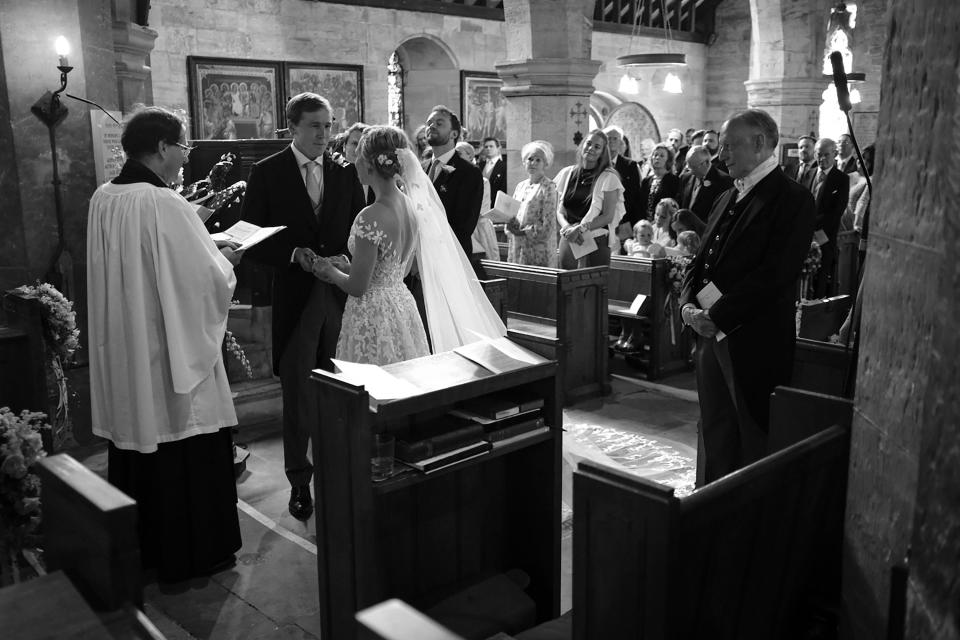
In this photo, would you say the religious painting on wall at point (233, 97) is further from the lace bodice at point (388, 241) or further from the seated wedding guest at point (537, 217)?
the lace bodice at point (388, 241)

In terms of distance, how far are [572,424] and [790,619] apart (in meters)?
3.19

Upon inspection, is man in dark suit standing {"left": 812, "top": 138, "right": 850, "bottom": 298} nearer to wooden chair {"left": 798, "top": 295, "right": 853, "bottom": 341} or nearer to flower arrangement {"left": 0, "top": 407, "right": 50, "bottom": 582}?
wooden chair {"left": 798, "top": 295, "right": 853, "bottom": 341}

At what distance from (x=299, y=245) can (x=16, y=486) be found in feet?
5.75

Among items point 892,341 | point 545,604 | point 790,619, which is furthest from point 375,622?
point 545,604

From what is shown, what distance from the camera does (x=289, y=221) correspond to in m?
3.94

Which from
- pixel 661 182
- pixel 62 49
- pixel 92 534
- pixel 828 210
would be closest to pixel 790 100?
pixel 828 210

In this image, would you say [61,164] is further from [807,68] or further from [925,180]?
[807,68]

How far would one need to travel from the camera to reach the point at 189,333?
3162 mm

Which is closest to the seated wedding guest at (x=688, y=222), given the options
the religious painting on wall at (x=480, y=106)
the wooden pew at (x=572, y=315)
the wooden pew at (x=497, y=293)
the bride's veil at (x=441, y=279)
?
the wooden pew at (x=572, y=315)

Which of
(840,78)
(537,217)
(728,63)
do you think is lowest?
(537,217)

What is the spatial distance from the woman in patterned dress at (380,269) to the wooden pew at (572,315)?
1.98 metres

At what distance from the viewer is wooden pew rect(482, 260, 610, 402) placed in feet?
19.0

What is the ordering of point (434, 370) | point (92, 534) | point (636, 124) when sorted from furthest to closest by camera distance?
point (636, 124)
point (434, 370)
point (92, 534)

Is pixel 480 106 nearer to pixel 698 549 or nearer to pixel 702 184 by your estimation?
pixel 702 184
